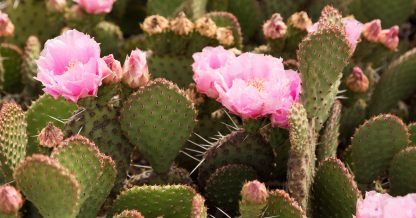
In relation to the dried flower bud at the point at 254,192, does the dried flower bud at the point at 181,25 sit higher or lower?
higher

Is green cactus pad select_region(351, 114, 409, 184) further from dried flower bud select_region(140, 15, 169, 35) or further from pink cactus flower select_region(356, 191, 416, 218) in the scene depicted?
dried flower bud select_region(140, 15, 169, 35)

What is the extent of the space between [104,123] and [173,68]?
453mm

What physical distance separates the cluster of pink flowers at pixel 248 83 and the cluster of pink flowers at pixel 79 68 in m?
0.18

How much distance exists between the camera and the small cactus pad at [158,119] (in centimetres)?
192

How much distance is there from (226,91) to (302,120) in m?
0.23

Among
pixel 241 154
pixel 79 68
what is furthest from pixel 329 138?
pixel 79 68

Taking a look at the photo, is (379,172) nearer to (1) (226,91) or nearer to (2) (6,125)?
(1) (226,91)

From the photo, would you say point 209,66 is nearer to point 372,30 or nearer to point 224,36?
point 224,36

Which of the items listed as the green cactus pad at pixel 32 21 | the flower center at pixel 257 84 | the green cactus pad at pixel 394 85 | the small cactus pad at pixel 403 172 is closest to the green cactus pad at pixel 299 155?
the flower center at pixel 257 84

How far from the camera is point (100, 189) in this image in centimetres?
182

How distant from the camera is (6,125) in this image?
188cm

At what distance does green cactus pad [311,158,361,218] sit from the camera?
189 centimetres

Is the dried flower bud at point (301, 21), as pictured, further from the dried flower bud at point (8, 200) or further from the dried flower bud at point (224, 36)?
the dried flower bud at point (8, 200)

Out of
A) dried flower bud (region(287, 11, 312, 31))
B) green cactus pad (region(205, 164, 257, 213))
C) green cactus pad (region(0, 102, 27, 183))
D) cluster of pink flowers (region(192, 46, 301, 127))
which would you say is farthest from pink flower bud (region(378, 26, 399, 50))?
green cactus pad (region(0, 102, 27, 183))
